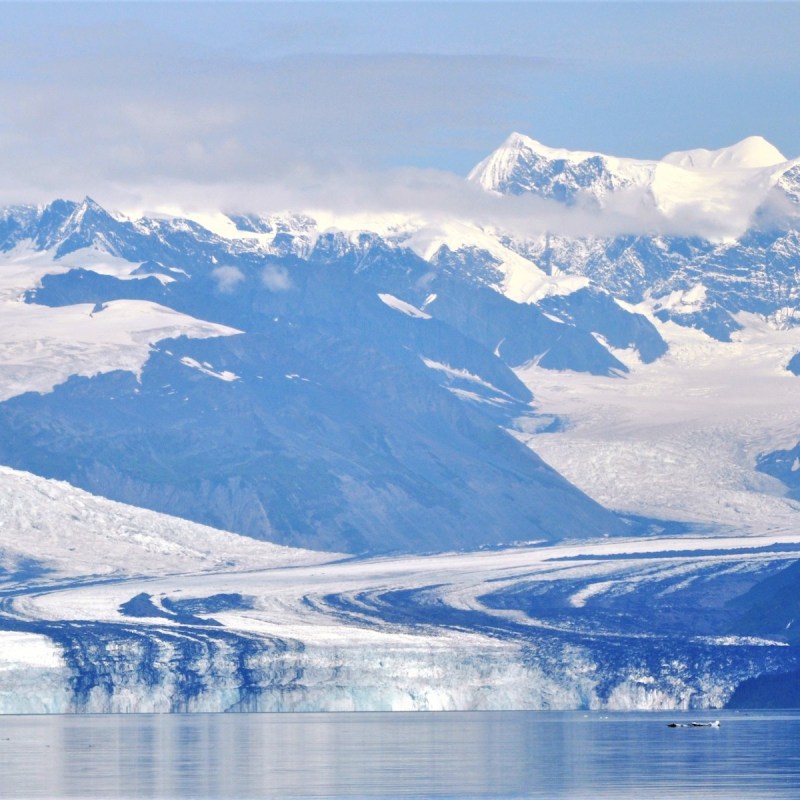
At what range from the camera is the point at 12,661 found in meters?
163

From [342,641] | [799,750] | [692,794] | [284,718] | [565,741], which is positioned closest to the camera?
[692,794]

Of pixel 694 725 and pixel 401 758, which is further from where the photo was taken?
pixel 694 725

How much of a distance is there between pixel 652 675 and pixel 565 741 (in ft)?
150

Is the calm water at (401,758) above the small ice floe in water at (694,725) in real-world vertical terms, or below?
below

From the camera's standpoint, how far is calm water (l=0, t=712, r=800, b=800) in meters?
96.6

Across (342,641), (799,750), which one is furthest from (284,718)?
(799,750)

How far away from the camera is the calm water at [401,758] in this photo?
96.6 m

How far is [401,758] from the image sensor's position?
4473 inches

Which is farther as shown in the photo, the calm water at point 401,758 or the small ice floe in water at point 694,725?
the small ice floe in water at point 694,725

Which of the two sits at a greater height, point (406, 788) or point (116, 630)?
point (116, 630)

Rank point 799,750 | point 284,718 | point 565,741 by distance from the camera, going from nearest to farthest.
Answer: point 799,750
point 565,741
point 284,718

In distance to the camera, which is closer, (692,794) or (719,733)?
(692,794)

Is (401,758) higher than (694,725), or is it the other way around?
(694,725)

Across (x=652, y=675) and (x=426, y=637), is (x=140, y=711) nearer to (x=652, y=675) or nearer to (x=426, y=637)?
(x=426, y=637)
